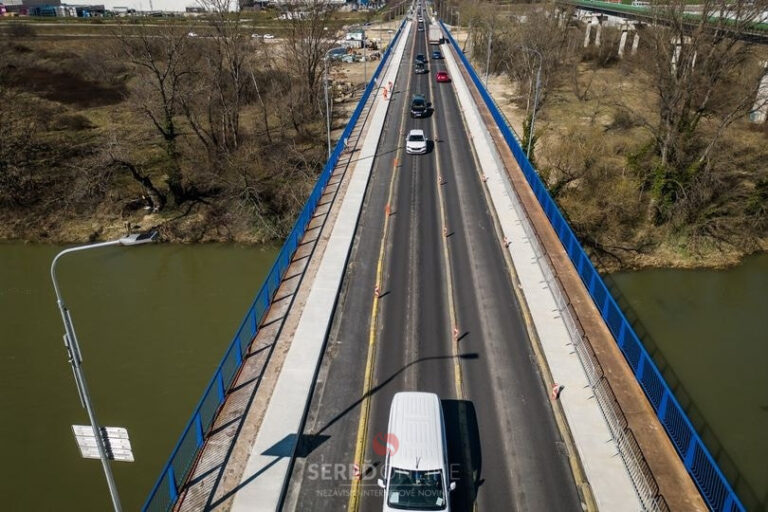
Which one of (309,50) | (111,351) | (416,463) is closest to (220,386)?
(416,463)

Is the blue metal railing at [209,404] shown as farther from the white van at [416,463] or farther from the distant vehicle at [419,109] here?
the distant vehicle at [419,109]

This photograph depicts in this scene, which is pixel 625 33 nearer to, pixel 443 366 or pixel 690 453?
pixel 443 366

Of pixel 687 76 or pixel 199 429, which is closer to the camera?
pixel 199 429

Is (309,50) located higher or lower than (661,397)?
higher

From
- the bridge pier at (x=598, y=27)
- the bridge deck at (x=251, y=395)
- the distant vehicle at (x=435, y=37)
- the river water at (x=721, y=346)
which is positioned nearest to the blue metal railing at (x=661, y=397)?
the river water at (x=721, y=346)

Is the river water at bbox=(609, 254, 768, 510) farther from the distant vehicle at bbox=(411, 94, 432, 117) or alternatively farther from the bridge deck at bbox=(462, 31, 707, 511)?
the distant vehicle at bbox=(411, 94, 432, 117)

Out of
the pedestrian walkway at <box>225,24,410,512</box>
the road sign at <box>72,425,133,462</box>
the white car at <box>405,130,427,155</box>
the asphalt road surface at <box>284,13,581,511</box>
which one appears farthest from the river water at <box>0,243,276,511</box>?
the white car at <box>405,130,427,155</box>
